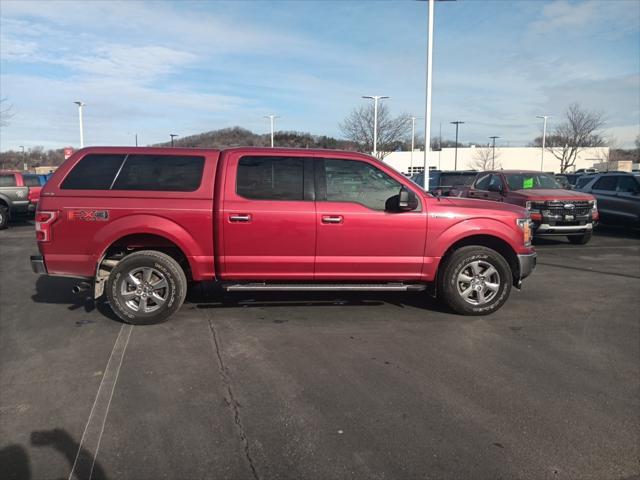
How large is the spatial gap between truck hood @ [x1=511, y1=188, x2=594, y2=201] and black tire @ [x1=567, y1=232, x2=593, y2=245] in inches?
37.0

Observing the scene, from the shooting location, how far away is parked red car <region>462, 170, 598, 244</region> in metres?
11.1

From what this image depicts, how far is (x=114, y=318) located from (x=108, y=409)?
2.36 m

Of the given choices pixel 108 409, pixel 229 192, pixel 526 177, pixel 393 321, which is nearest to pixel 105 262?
pixel 229 192

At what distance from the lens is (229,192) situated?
216 inches

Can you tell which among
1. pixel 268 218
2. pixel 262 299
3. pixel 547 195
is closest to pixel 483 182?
pixel 547 195

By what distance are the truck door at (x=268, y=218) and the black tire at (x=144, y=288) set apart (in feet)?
1.94

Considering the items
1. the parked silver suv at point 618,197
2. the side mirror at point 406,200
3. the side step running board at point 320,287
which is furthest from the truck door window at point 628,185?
the side mirror at point 406,200

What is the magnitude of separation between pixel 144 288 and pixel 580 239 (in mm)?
10764

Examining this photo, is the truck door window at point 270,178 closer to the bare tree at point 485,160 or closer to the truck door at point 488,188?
the truck door at point 488,188

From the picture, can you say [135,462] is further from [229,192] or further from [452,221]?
[452,221]

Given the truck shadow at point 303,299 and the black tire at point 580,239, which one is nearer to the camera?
the truck shadow at point 303,299

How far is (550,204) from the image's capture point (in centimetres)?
1109

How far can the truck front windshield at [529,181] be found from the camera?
12221 millimetres

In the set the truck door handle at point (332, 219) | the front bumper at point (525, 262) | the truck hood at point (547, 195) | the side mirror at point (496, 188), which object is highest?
the side mirror at point (496, 188)
